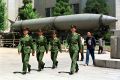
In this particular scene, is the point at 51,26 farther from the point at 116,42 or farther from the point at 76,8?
the point at 116,42

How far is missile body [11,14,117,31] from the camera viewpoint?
33594 millimetres

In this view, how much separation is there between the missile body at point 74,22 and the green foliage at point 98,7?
7.99 m

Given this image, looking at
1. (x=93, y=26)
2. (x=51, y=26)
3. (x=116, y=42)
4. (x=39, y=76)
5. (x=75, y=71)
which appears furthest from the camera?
(x=51, y=26)

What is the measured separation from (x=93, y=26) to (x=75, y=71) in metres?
20.0

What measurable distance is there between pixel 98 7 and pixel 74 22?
38.9 ft

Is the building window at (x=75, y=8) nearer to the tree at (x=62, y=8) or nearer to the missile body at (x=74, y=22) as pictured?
the tree at (x=62, y=8)

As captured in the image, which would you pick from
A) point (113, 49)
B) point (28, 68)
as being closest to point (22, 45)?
point (28, 68)

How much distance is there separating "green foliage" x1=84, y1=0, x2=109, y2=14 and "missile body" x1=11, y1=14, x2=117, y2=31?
799 centimetres

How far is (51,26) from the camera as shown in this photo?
129ft

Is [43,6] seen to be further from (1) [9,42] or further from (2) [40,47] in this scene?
(2) [40,47]

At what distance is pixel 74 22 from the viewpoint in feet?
116

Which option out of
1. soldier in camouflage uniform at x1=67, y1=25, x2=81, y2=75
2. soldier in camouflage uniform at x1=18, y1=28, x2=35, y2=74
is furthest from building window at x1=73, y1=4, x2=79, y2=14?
soldier in camouflage uniform at x1=67, y1=25, x2=81, y2=75

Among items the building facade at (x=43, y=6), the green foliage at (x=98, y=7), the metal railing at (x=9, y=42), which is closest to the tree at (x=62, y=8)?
the green foliage at (x=98, y=7)

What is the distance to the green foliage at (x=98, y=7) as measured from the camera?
1834 inches
